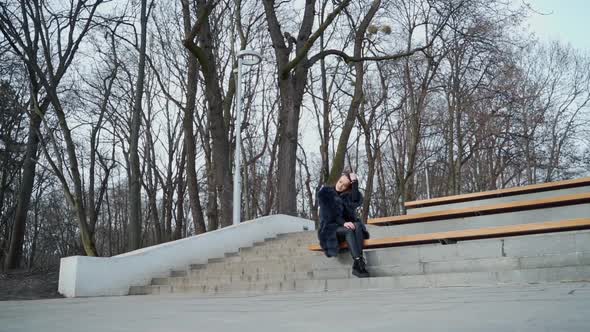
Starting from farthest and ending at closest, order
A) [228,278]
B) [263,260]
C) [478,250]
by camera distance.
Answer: [263,260] → [228,278] → [478,250]

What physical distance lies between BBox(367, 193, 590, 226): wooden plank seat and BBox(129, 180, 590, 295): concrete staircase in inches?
3.6

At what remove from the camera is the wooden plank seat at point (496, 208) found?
7742mm

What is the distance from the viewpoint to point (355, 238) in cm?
712

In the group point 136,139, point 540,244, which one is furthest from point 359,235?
point 136,139

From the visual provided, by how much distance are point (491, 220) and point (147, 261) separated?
633 cm

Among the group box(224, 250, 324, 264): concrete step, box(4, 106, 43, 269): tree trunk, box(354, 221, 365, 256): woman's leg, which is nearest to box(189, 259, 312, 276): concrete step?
box(224, 250, 324, 264): concrete step

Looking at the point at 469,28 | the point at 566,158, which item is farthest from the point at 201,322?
the point at 566,158

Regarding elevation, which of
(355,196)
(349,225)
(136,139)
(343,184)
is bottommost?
(349,225)

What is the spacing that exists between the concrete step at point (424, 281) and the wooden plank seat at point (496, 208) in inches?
93.0

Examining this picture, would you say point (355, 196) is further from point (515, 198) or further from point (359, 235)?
point (515, 198)

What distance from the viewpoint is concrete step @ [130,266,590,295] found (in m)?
5.66

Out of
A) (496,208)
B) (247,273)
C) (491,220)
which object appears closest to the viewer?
(496,208)

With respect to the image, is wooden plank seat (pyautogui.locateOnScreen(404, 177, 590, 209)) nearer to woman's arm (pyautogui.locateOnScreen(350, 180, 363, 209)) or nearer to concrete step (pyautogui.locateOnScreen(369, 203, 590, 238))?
concrete step (pyautogui.locateOnScreen(369, 203, 590, 238))

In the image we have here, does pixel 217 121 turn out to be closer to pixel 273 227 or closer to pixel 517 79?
pixel 273 227
